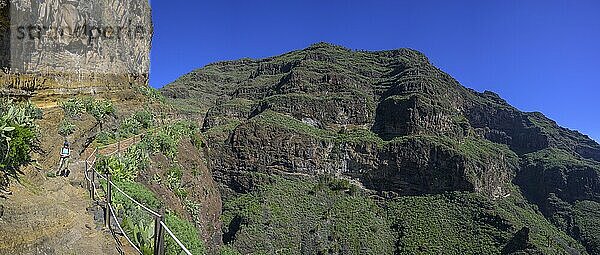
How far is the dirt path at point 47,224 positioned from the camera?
24.2ft

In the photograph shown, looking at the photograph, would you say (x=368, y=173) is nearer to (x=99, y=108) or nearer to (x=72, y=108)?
(x=99, y=108)

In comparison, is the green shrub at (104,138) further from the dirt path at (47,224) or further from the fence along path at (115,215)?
the dirt path at (47,224)

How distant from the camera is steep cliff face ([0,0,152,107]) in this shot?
54.6 ft

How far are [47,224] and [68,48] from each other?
492 inches

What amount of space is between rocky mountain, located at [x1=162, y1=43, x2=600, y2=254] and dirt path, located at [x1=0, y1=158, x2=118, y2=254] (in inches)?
1420

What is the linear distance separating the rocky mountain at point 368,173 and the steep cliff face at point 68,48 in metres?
24.4

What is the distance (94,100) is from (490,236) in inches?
2114

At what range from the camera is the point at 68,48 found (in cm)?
1861

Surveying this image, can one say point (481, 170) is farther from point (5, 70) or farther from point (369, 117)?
point (5, 70)

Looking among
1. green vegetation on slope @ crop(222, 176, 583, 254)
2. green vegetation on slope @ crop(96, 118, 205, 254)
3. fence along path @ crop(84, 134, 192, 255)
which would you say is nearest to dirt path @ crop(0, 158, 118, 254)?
fence along path @ crop(84, 134, 192, 255)

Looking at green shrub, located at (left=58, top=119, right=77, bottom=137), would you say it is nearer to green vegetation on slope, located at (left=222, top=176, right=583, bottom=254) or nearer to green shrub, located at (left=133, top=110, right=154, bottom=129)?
green shrub, located at (left=133, top=110, right=154, bottom=129)

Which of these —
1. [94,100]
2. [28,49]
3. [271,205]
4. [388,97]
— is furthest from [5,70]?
[388,97]

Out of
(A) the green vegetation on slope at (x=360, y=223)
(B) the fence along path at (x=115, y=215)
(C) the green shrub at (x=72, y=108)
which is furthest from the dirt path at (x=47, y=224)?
(A) the green vegetation on slope at (x=360, y=223)

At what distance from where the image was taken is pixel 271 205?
205 ft
